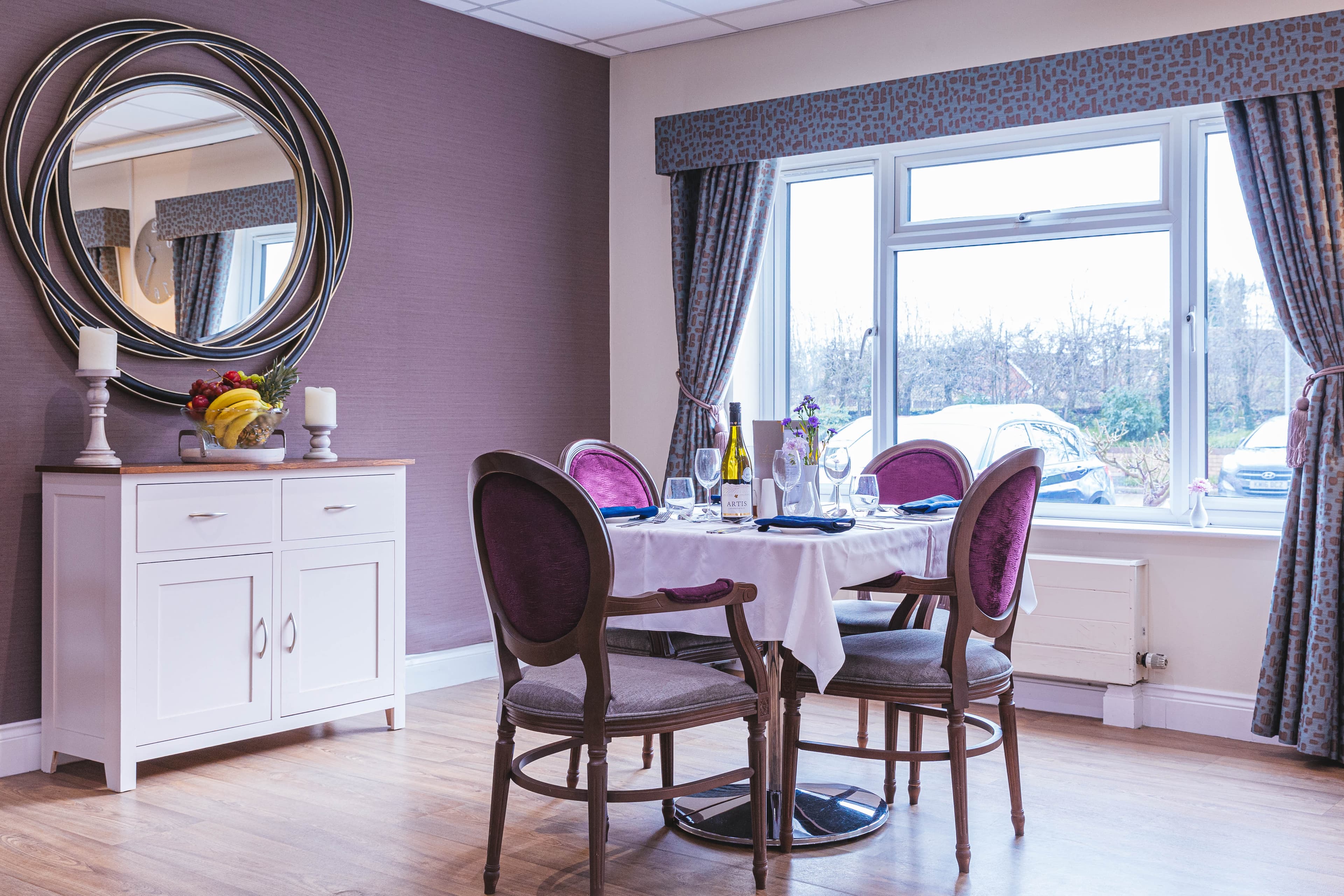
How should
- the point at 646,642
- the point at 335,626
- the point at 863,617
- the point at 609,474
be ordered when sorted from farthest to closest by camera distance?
the point at 335,626, the point at 609,474, the point at 863,617, the point at 646,642

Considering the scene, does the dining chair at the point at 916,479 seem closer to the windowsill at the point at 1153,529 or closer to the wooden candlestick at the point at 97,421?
the windowsill at the point at 1153,529

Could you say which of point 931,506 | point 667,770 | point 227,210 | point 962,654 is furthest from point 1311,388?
point 227,210

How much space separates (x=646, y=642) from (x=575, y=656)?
672 millimetres

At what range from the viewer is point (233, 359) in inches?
166

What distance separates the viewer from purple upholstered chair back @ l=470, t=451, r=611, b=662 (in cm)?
249

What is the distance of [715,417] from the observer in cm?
528

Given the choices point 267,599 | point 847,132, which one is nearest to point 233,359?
point 267,599

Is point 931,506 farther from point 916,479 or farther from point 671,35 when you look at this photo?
point 671,35

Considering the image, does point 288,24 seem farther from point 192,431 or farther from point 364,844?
point 364,844

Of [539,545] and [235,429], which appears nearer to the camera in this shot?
[539,545]

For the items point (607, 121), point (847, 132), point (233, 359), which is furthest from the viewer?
point (607, 121)

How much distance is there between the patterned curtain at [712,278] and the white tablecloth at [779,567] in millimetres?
2254

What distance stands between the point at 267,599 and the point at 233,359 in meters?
0.90

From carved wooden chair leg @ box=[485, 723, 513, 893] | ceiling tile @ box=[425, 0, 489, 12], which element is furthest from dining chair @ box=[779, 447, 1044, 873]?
ceiling tile @ box=[425, 0, 489, 12]
